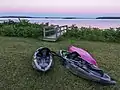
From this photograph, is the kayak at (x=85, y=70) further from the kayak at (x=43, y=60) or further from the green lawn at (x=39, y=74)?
the kayak at (x=43, y=60)

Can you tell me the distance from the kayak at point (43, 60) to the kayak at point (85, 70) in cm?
53

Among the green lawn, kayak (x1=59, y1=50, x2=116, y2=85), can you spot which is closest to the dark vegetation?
the green lawn

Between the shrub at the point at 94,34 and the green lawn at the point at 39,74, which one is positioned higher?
the shrub at the point at 94,34

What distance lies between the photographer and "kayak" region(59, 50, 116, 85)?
775 cm

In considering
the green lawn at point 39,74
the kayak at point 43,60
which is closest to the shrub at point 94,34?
the green lawn at point 39,74

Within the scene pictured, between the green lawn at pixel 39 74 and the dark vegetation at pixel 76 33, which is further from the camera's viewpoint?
the dark vegetation at pixel 76 33

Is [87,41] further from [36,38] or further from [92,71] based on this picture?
[92,71]

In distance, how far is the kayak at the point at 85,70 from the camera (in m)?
7.75

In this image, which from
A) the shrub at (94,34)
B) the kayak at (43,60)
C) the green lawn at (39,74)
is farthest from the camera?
the shrub at (94,34)

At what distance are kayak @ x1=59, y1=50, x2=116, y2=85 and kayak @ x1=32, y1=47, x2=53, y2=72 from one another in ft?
1.73

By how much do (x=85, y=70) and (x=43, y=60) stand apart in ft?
4.75

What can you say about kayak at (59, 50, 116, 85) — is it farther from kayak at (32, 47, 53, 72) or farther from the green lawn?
kayak at (32, 47, 53, 72)

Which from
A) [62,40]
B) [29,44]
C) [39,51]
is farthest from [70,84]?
[62,40]

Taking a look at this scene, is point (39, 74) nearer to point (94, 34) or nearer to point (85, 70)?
point (85, 70)
